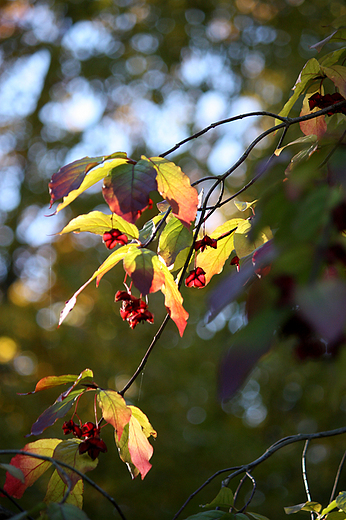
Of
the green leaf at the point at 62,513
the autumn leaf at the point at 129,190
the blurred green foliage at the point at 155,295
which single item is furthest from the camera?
the blurred green foliage at the point at 155,295

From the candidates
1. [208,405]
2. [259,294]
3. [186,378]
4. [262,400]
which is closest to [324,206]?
[259,294]

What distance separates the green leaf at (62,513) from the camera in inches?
14.1

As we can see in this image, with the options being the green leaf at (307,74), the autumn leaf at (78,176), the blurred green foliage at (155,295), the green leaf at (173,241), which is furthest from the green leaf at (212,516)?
the blurred green foliage at (155,295)

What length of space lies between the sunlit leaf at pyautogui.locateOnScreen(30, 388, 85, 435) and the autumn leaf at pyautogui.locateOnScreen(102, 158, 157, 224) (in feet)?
0.81

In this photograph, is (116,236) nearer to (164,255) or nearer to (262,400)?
(164,255)

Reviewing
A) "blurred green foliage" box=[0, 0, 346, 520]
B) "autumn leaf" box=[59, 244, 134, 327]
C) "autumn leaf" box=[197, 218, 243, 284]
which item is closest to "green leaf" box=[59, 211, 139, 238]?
"autumn leaf" box=[59, 244, 134, 327]

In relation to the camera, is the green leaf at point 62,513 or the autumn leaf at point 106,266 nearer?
the green leaf at point 62,513

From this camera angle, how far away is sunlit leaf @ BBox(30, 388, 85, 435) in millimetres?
490

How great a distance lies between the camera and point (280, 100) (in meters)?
3.94

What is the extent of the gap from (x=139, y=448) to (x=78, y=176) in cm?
38

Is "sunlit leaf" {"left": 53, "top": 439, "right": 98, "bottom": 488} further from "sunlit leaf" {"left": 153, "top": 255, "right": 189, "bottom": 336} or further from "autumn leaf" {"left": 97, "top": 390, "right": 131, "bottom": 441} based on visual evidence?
"sunlit leaf" {"left": 153, "top": 255, "right": 189, "bottom": 336}

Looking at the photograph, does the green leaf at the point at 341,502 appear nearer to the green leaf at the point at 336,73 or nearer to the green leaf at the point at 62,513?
the green leaf at the point at 62,513

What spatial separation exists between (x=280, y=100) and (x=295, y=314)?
416cm

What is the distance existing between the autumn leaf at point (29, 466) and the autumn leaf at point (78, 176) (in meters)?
0.34
